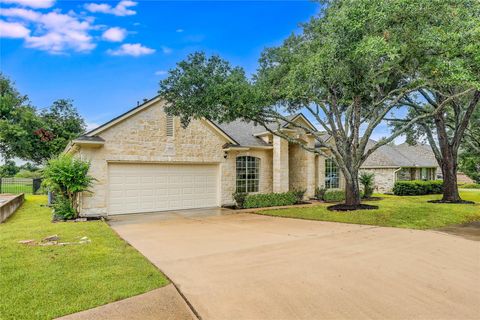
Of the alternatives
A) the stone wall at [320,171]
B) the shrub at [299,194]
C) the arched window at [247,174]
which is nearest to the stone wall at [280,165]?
the shrub at [299,194]

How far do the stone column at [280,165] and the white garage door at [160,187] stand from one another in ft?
11.4

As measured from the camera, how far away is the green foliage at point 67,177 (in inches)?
440

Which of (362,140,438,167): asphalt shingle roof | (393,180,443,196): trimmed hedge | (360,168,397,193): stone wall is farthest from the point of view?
(362,140,438,167): asphalt shingle roof

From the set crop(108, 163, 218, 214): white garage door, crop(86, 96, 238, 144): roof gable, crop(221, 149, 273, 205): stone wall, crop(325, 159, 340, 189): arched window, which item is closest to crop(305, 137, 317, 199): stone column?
crop(325, 159, 340, 189): arched window

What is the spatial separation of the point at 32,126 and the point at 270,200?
22.3m

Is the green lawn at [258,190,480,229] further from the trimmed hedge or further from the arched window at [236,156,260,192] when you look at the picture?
the trimmed hedge

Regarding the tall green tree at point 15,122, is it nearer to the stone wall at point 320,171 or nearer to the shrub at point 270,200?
the shrub at point 270,200

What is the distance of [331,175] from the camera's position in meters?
20.1

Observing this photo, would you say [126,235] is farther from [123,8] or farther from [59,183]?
[123,8]

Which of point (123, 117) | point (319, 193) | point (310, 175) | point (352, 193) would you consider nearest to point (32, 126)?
point (123, 117)

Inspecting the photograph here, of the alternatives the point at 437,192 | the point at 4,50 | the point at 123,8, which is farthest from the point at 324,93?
the point at 437,192

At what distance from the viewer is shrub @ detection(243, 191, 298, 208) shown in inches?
606

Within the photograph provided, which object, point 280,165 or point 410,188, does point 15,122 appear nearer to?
point 280,165

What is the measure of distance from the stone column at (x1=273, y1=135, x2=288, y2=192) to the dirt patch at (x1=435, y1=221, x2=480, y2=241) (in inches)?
327
